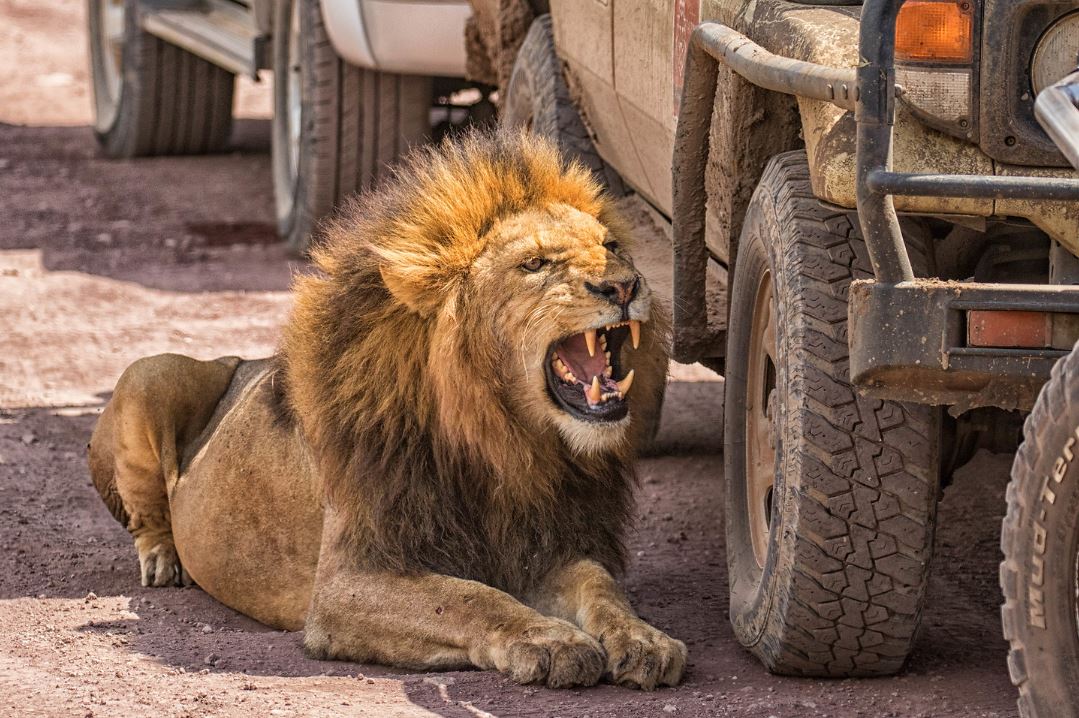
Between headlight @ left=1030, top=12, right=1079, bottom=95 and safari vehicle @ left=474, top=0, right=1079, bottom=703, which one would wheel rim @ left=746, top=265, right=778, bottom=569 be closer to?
safari vehicle @ left=474, top=0, right=1079, bottom=703

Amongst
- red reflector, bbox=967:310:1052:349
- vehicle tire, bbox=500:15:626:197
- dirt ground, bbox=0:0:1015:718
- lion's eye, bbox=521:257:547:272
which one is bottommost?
dirt ground, bbox=0:0:1015:718

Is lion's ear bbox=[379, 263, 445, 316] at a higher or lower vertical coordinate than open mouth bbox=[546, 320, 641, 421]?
higher

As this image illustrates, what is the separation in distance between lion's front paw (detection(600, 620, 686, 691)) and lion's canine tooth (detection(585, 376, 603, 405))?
1.83 feet

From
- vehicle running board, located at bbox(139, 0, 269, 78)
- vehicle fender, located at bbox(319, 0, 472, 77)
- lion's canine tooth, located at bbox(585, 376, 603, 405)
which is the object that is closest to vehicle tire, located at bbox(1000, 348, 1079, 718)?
lion's canine tooth, located at bbox(585, 376, 603, 405)

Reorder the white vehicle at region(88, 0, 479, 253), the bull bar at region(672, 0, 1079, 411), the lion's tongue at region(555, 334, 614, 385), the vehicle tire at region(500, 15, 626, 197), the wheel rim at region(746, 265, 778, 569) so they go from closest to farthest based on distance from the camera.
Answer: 1. the bull bar at region(672, 0, 1079, 411)
2. the wheel rim at region(746, 265, 778, 569)
3. the lion's tongue at region(555, 334, 614, 385)
4. the vehicle tire at region(500, 15, 626, 197)
5. the white vehicle at region(88, 0, 479, 253)

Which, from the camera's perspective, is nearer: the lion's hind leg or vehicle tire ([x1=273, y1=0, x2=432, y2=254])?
the lion's hind leg

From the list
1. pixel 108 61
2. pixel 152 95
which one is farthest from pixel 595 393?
pixel 108 61

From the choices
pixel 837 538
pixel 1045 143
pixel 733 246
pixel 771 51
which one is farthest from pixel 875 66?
pixel 733 246

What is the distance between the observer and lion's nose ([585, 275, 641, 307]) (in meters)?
4.05

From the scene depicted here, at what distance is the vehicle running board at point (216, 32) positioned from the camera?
10148 millimetres

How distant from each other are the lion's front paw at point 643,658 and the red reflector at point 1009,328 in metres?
1.16

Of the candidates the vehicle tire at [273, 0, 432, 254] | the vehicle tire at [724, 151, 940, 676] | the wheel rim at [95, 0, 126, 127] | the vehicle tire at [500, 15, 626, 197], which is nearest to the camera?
the vehicle tire at [724, 151, 940, 676]

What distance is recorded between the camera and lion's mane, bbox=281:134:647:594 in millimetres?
4203

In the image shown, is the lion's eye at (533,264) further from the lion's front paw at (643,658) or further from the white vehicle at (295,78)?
the white vehicle at (295,78)
